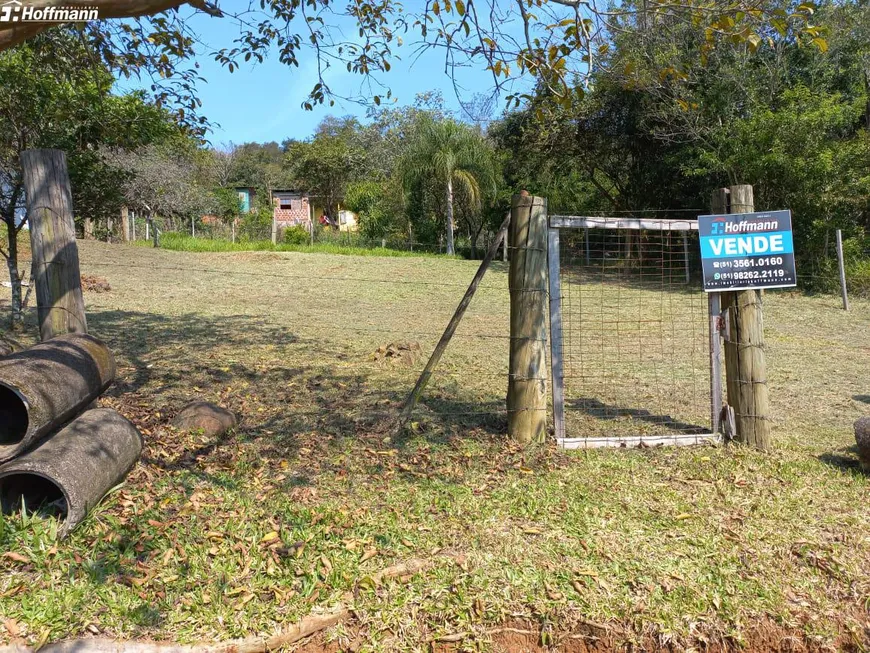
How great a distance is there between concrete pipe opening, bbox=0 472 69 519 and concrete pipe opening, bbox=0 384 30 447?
0.28m

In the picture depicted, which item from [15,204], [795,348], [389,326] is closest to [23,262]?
[15,204]

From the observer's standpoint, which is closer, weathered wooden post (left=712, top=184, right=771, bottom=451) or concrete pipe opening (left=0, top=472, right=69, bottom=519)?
concrete pipe opening (left=0, top=472, right=69, bottom=519)

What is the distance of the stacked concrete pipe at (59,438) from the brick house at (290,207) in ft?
121

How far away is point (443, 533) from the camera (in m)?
3.89

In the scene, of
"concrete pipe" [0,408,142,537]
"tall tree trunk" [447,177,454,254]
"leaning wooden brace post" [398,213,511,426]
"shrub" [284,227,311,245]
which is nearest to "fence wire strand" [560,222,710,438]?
"leaning wooden brace post" [398,213,511,426]

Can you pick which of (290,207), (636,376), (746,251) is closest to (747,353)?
(746,251)

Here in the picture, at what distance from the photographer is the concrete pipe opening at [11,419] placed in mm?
4219

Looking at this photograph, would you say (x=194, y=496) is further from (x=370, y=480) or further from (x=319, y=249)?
(x=319, y=249)

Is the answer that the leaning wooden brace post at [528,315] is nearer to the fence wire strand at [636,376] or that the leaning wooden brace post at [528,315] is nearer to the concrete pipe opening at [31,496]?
the fence wire strand at [636,376]

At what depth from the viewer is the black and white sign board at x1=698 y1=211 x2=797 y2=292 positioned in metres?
5.06

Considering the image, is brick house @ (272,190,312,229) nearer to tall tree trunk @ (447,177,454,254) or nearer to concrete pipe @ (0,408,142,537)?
tall tree trunk @ (447,177,454,254)

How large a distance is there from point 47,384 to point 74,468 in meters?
0.63

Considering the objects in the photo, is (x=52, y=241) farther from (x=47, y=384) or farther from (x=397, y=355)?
(x=397, y=355)

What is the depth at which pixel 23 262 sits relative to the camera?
16.5m
